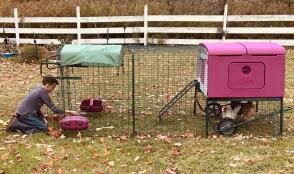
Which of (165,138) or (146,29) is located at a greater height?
(146,29)

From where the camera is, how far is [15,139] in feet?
24.7

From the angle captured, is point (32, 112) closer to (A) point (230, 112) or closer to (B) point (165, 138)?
(B) point (165, 138)

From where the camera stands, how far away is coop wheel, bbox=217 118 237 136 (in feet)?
25.5

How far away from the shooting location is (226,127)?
306 inches

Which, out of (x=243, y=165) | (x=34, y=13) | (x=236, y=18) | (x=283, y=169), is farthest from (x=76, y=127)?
(x=34, y=13)

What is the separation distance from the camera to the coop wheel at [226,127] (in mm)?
7762

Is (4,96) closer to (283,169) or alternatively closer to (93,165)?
(93,165)

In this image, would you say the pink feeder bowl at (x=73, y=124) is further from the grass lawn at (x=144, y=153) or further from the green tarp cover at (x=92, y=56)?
the green tarp cover at (x=92, y=56)

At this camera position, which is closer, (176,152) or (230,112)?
(176,152)

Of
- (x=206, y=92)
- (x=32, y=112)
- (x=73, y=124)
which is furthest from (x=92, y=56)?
(x=206, y=92)

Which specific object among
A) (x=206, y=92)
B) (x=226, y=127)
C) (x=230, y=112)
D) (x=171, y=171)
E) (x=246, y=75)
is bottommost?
(x=171, y=171)

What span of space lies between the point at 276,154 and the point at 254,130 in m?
1.38

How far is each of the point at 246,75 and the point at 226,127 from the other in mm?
983

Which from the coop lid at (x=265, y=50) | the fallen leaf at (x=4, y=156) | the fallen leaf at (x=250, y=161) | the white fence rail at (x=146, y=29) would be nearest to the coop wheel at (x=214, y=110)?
the coop lid at (x=265, y=50)
